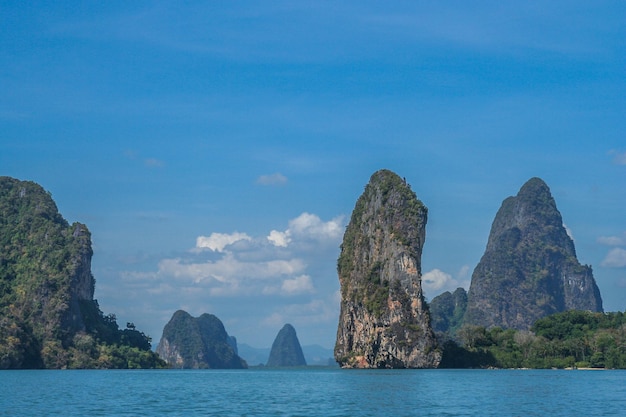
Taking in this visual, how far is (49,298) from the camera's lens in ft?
424

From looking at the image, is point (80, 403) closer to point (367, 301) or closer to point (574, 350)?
point (367, 301)

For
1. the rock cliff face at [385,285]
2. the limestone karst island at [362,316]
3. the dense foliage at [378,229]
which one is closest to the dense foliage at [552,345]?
the limestone karst island at [362,316]

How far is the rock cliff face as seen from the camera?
368ft

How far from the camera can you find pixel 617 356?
112m

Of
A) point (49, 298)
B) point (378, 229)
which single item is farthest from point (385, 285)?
point (49, 298)

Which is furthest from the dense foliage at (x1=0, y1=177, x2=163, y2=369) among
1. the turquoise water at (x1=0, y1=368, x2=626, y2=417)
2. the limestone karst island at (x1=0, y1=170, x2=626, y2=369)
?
the turquoise water at (x1=0, y1=368, x2=626, y2=417)

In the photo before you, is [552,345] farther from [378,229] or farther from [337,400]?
[337,400]

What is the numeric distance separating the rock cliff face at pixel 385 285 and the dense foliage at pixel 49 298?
3617 centimetres

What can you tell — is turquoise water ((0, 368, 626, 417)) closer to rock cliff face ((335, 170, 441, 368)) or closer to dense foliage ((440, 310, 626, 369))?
rock cliff face ((335, 170, 441, 368))

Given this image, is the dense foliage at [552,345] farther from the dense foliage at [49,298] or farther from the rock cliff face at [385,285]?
the dense foliage at [49,298]

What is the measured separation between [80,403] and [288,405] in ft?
38.8

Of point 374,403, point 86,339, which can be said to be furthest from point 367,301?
point 374,403

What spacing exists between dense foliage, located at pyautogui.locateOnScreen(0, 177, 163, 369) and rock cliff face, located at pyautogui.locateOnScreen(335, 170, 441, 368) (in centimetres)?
3617

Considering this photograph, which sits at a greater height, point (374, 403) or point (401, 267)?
point (401, 267)
